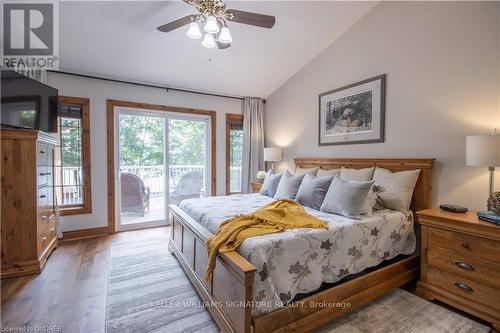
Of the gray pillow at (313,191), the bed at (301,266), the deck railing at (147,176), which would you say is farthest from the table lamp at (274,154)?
the bed at (301,266)

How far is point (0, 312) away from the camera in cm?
189

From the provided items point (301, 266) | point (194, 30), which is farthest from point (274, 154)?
point (301, 266)

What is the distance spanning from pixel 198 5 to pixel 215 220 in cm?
180

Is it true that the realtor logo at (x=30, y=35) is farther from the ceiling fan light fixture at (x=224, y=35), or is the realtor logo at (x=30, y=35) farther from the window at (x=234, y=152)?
the window at (x=234, y=152)

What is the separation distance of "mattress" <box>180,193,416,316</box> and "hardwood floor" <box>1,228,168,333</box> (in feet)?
3.56

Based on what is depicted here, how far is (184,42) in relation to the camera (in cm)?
320

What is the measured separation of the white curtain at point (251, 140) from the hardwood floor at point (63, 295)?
262cm

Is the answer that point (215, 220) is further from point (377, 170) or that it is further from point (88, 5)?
point (88, 5)

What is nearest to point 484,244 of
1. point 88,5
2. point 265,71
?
point 265,71

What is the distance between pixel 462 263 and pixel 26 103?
176 inches

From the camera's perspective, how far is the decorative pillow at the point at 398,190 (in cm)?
243

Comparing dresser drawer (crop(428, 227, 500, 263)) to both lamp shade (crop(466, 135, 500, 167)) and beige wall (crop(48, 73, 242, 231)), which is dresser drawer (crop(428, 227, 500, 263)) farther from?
beige wall (crop(48, 73, 242, 231))

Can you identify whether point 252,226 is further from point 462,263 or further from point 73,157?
point 73,157

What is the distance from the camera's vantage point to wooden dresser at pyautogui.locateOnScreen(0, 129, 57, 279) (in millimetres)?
2438
